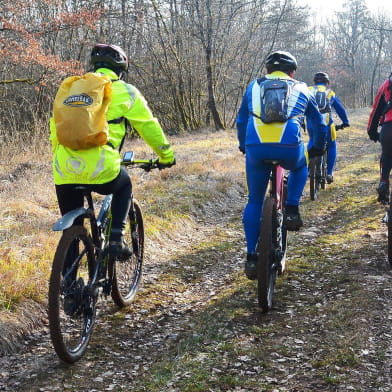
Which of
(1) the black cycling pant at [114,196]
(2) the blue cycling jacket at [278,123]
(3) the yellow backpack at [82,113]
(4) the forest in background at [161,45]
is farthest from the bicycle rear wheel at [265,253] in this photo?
(4) the forest in background at [161,45]

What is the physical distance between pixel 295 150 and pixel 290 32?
2286cm

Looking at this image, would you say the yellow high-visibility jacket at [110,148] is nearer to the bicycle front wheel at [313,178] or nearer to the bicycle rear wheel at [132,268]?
the bicycle rear wheel at [132,268]

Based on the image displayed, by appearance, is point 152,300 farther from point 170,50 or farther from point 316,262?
point 170,50

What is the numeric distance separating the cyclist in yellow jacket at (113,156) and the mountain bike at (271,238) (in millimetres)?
960

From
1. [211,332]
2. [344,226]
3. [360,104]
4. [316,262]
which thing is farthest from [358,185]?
[360,104]

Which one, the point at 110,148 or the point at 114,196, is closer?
the point at 110,148

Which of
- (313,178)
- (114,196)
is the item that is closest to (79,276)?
(114,196)

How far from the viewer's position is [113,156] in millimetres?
3414

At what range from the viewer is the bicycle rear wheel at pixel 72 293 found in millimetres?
3031

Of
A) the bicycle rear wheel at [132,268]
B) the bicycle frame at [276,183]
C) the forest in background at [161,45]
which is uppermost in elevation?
the forest in background at [161,45]

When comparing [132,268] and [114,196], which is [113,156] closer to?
[114,196]

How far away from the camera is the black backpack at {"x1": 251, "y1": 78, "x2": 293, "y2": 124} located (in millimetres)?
4004

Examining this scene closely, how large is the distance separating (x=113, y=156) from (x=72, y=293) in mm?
1023

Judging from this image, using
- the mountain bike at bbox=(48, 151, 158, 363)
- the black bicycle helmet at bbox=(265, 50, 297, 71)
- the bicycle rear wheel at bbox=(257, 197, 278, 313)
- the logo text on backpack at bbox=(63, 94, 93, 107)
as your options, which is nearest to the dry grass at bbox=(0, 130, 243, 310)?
the mountain bike at bbox=(48, 151, 158, 363)
